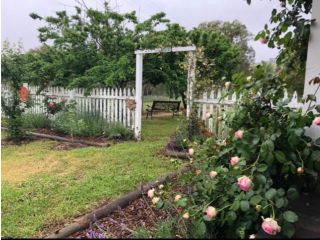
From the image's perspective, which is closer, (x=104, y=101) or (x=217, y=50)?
(x=104, y=101)

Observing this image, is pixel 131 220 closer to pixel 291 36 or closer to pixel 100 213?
pixel 100 213

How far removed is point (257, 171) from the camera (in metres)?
2.13

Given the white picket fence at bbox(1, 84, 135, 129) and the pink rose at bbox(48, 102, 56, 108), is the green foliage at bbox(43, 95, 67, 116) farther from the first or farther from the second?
the white picket fence at bbox(1, 84, 135, 129)

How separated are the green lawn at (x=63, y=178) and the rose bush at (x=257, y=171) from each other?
5.18 feet

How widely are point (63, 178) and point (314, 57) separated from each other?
350 centimetres

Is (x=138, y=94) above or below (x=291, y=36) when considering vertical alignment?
below

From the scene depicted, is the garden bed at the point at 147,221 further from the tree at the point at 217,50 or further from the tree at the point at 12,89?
the tree at the point at 217,50

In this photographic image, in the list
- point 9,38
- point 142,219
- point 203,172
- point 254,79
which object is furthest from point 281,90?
point 9,38

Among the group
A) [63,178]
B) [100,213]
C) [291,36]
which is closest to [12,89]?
[63,178]

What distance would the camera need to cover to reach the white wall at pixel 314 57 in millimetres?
2879

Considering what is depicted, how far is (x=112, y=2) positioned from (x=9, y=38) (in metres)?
3.24

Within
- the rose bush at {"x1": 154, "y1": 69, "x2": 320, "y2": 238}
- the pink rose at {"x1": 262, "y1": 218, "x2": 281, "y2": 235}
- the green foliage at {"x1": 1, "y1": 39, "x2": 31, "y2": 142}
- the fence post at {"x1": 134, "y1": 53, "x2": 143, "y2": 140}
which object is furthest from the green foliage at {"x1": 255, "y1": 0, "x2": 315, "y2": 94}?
the green foliage at {"x1": 1, "y1": 39, "x2": 31, "y2": 142}

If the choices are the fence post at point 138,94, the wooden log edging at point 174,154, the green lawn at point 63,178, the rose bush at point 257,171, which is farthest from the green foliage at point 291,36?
the fence post at point 138,94

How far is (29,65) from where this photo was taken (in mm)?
10023
